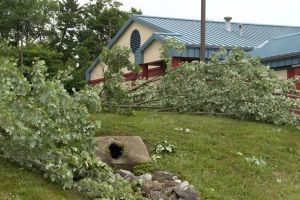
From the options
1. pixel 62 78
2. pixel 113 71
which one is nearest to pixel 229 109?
pixel 113 71

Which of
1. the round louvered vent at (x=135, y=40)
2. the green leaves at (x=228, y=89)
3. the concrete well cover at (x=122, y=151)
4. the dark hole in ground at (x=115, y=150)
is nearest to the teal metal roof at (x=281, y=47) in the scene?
the green leaves at (x=228, y=89)

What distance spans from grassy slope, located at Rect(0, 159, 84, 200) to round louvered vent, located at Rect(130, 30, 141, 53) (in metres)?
19.8

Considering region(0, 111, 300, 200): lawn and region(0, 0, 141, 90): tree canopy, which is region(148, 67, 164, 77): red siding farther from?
region(0, 0, 141, 90): tree canopy

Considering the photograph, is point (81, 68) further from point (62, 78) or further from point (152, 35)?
point (62, 78)

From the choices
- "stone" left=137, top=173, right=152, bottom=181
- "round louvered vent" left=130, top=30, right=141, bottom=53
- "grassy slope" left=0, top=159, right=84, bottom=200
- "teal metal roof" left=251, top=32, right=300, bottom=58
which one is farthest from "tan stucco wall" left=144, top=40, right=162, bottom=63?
"grassy slope" left=0, top=159, right=84, bottom=200

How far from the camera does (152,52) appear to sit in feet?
76.8

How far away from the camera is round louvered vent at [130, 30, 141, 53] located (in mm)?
25844

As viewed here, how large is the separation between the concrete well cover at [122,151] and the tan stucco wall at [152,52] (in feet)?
48.8

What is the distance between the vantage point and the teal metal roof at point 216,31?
21925mm

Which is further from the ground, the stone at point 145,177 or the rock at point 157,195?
the stone at point 145,177

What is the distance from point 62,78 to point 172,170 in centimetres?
197

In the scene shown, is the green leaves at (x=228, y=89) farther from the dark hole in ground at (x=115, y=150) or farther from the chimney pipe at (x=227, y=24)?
the chimney pipe at (x=227, y=24)

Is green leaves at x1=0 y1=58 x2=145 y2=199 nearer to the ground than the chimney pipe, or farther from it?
nearer to the ground

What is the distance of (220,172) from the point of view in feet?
25.7
